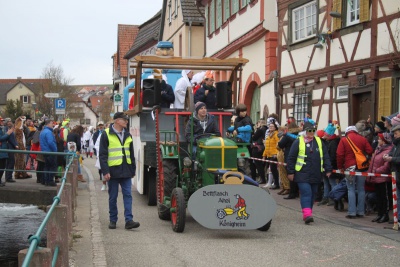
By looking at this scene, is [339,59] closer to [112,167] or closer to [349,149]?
[349,149]

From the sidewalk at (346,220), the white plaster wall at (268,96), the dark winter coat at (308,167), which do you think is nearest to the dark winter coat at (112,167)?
the dark winter coat at (308,167)

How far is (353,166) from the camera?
42.8ft

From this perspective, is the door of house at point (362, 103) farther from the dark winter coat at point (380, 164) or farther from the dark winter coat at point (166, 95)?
the dark winter coat at point (166, 95)

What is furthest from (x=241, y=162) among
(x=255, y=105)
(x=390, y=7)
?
(x=255, y=105)

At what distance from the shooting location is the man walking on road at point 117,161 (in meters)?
11.0

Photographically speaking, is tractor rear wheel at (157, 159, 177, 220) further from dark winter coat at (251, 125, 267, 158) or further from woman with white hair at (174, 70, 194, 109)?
dark winter coat at (251, 125, 267, 158)

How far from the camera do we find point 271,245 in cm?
965

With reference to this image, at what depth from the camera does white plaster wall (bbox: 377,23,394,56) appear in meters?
16.0

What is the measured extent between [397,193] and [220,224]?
3.08 m

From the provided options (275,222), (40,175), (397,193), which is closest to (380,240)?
(397,193)

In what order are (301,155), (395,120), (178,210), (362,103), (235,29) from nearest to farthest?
(178,210) → (395,120) → (301,155) → (362,103) → (235,29)

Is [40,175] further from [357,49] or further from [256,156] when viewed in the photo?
[357,49]

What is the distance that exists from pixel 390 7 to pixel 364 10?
3.33ft

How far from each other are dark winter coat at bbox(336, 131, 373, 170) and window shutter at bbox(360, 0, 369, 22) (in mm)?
4677
